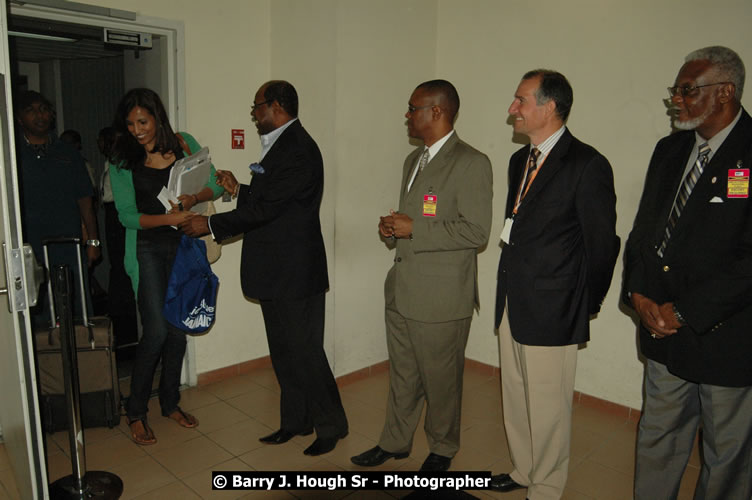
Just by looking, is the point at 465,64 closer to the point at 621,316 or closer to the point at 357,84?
the point at 357,84

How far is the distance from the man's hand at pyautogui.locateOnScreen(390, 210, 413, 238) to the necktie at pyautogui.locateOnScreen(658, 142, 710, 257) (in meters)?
1.03

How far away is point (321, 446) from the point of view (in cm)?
286

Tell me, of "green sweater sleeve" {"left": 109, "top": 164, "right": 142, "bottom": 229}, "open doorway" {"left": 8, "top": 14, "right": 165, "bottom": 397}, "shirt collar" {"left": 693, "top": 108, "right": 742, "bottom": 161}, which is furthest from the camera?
"open doorway" {"left": 8, "top": 14, "right": 165, "bottom": 397}

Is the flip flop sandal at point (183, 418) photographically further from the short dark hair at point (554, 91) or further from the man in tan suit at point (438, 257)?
the short dark hair at point (554, 91)

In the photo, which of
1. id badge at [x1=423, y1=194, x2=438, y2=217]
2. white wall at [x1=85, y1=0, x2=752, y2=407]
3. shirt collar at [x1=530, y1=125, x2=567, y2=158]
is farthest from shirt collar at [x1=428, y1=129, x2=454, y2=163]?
white wall at [x1=85, y1=0, x2=752, y2=407]

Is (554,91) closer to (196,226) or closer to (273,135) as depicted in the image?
(273,135)

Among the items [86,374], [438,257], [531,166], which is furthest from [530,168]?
[86,374]

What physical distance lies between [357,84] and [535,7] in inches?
49.4

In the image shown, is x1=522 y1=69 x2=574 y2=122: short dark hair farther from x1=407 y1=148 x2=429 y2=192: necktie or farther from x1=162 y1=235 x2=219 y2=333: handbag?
x1=162 y1=235 x2=219 y2=333: handbag

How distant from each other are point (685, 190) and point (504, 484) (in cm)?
152

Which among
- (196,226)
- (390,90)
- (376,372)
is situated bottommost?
(376,372)

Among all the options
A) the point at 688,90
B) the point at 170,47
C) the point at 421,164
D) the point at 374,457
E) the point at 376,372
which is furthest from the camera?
the point at 376,372

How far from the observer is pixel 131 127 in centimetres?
283

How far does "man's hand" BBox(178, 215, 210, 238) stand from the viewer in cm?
278
